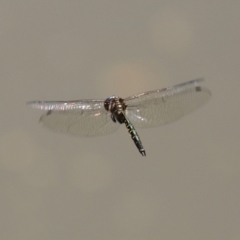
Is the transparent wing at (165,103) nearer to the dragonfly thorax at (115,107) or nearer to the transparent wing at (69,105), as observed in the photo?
the dragonfly thorax at (115,107)

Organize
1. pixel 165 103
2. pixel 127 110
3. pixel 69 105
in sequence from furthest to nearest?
1. pixel 127 110
2. pixel 165 103
3. pixel 69 105

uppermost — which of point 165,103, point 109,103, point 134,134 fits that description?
point 109,103

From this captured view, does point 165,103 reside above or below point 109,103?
below

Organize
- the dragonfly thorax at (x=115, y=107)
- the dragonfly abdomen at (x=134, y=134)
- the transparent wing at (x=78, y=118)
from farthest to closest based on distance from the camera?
the dragonfly thorax at (x=115, y=107)
the dragonfly abdomen at (x=134, y=134)
the transparent wing at (x=78, y=118)

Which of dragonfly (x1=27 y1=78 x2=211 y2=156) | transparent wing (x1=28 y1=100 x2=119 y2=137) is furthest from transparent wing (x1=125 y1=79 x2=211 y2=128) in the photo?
transparent wing (x1=28 y1=100 x2=119 y2=137)

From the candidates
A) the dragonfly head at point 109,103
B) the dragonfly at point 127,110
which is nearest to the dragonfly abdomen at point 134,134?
the dragonfly at point 127,110

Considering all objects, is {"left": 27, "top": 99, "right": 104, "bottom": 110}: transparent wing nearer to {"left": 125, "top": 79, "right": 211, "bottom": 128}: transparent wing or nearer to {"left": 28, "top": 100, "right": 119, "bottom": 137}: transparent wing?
{"left": 28, "top": 100, "right": 119, "bottom": 137}: transparent wing

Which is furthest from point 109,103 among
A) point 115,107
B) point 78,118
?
point 78,118

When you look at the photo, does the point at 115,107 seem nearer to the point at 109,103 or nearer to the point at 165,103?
the point at 109,103
